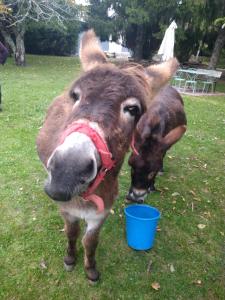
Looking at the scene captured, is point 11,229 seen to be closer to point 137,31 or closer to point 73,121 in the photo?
point 73,121

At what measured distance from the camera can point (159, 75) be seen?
2641mm

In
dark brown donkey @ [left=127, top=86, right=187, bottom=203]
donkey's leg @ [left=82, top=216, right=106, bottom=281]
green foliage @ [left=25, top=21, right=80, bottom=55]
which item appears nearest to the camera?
donkey's leg @ [left=82, top=216, right=106, bottom=281]

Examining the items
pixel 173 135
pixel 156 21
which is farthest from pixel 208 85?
pixel 173 135

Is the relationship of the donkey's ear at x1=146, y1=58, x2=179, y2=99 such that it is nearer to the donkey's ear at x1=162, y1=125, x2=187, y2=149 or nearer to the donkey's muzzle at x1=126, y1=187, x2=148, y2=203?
the donkey's ear at x1=162, y1=125, x2=187, y2=149

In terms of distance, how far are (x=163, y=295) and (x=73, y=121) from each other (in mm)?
2303

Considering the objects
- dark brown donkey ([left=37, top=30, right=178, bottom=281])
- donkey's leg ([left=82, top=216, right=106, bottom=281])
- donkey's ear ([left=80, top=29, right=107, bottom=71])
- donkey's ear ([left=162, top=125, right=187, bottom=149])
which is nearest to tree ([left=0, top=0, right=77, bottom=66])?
donkey's ear ([left=162, top=125, right=187, bottom=149])

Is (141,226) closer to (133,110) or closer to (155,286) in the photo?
(155,286)

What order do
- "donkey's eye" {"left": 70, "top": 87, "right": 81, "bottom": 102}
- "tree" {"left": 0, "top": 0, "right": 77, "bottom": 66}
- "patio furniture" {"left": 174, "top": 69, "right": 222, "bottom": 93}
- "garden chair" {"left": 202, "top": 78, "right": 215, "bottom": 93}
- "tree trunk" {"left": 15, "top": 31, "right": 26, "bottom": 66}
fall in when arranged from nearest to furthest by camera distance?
"donkey's eye" {"left": 70, "top": 87, "right": 81, "bottom": 102} → "patio furniture" {"left": 174, "top": 69, "right": 222, "bottom": 93} → "garden chair" {"left": 202, "top": 78, "right": 215, "bottom": 93} → "tree" {"left": 0, "top": 0, "right": 77, "bottom": 66} → "tree trunk" {"left": 15, "top": 31, "right": 26, "bottom": 66}

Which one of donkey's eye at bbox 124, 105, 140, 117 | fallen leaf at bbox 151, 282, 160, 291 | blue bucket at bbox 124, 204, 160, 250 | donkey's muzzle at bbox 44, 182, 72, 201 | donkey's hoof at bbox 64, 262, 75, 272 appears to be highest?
donkey's eye at bbox 124, 105, 140, 117

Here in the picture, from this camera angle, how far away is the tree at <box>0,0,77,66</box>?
48.7 ft

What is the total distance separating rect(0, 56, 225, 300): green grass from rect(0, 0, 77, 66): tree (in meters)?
10.1

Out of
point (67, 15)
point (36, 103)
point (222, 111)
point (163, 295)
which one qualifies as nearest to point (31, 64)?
point (67, 15)

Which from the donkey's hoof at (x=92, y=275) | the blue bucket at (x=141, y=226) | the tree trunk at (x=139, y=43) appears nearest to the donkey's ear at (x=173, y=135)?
the blue bucket at (x=141, y=226)

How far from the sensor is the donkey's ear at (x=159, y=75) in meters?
2.58
